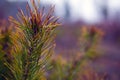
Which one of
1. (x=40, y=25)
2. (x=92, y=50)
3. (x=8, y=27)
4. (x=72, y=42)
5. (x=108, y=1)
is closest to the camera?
(x=40, y=25)

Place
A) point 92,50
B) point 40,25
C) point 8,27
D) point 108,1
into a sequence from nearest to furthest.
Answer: point 40,25 → point 8,27 → point 92,50 → point 108,1

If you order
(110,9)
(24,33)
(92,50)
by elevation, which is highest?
(24,33)

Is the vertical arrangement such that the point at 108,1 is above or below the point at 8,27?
below

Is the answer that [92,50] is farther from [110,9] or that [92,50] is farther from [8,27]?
[110,9]

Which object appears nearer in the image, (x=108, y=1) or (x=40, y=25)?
(x=40, y=25)

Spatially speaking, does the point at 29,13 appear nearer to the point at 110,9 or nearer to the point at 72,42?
the point at 72,42

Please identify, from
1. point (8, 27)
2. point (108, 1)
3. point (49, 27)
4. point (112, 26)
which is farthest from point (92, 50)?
point (108, 1)
